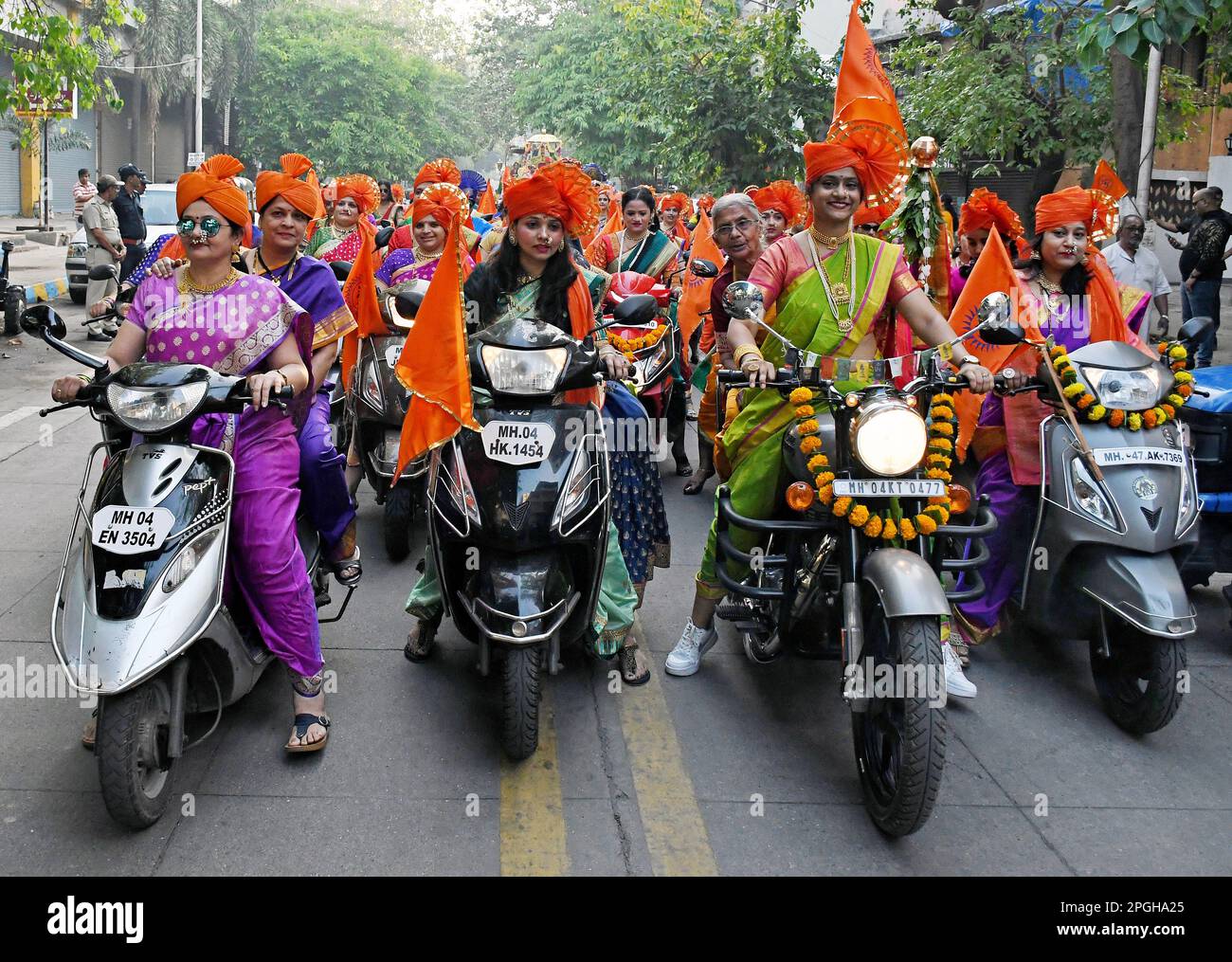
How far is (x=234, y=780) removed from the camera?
149 inches

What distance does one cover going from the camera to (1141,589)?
163 inches

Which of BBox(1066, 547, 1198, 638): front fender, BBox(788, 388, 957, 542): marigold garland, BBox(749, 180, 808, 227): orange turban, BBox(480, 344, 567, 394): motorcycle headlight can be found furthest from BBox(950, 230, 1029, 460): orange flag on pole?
BBox(749, 180, 808, 227): orange turban

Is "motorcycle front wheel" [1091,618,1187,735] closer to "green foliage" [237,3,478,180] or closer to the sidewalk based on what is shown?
the sidewalk

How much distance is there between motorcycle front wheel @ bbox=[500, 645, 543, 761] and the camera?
382cm

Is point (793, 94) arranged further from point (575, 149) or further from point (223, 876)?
point (575, 149)

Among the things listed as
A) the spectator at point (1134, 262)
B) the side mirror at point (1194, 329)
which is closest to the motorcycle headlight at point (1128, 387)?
the side mirror at point (1194, 329)

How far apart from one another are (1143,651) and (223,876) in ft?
10.2

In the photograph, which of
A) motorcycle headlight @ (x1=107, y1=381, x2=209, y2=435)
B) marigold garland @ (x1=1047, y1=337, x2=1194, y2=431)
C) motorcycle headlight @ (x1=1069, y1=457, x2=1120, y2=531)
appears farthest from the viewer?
marigold garland @ (x1=1047, y1=337, x2=1194, y2=431)

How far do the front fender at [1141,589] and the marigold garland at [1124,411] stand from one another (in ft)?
1.64

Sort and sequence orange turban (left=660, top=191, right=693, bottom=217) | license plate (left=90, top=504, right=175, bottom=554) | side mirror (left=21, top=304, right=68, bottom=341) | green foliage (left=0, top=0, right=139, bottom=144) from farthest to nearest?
orange turban (left=660, top=191, right=693, bottom=217), green foliage (left=0, top=0, right=139, bottom=144), side mirror (left=21, top=304, right=68, bottom=341), license plate (left=90, top=504, right=175, bottom=554)

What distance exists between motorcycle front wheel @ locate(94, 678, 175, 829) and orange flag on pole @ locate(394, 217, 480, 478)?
124 centimetres

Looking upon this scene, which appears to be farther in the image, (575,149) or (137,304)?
(575,149)

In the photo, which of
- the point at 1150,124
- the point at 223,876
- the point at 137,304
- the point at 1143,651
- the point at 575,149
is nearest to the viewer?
the point at 223,876
